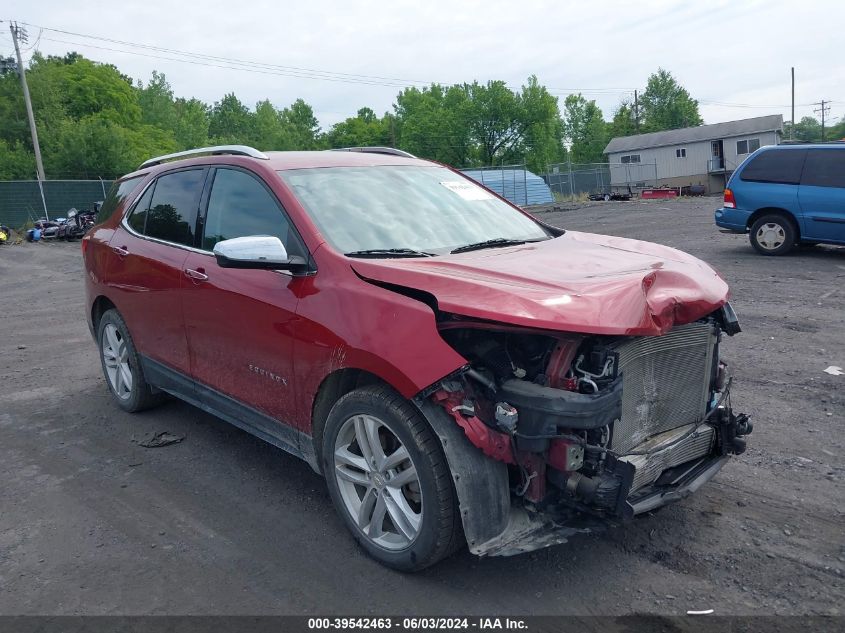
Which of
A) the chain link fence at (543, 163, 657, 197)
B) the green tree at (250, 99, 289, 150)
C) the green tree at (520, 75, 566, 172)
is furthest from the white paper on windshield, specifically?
the green tree at (250, 99, 289, 150)

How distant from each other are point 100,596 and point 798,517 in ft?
11.1

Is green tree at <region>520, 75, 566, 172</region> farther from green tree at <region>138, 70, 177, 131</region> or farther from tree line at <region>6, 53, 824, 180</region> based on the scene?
green tree at <region>138, 70, 177, 131</region>

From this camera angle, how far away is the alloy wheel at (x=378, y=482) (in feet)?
A: 10.2

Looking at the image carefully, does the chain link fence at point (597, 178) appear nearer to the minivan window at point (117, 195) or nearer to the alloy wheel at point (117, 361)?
the minivan window at point (117, 195)

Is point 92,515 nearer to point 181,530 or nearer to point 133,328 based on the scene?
point 181,530

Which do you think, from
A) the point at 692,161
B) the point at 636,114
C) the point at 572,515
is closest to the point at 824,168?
the point at 572,515

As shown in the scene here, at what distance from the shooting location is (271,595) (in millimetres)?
3080

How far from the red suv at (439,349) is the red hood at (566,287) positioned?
10mm

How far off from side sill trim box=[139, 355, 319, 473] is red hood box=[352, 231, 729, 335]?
1.05 meters

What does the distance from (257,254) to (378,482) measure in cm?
124

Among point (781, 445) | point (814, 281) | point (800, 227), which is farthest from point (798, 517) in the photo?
point (800, 227)

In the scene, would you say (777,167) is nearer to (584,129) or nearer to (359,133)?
(359,133)

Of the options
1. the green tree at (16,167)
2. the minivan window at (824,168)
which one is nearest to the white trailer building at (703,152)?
the minivan window at (824,168)

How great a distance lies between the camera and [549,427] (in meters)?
2.75
